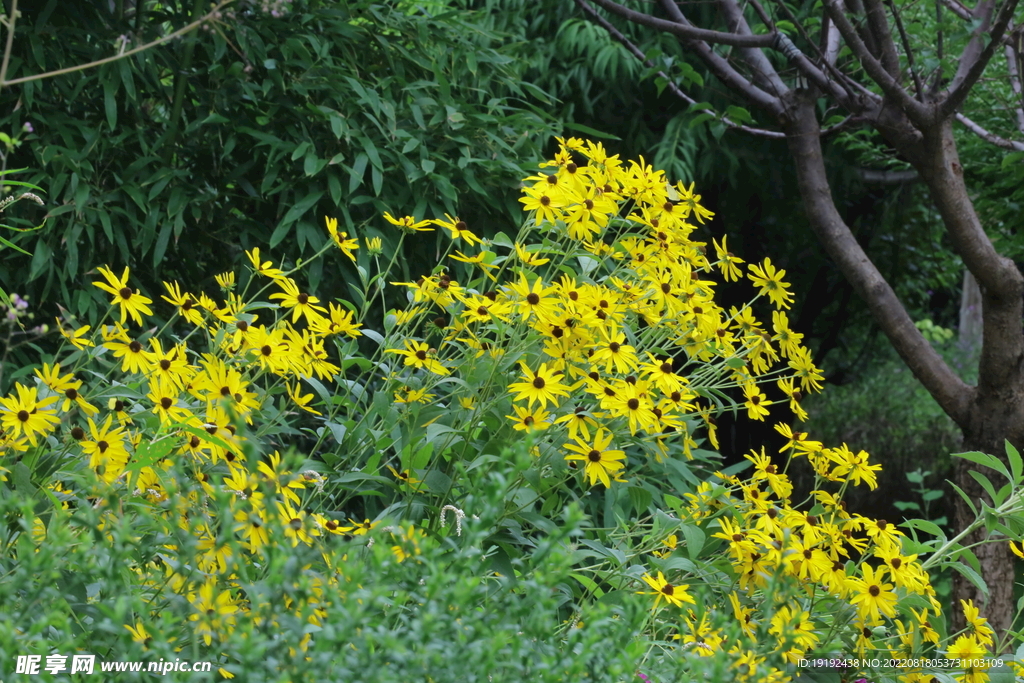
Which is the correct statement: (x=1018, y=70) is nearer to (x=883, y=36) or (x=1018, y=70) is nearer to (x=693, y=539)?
(x=883, y=36)

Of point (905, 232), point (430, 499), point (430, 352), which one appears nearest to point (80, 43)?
point (430, 352)

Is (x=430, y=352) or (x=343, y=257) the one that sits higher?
(x=430, y=352)

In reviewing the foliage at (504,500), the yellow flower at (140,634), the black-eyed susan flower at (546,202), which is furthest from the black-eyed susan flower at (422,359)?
the yellow flower at (140,634)

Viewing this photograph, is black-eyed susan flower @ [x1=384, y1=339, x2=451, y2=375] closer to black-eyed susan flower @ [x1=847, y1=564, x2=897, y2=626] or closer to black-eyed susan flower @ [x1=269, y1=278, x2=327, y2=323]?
black-eyed susan flower @ [x1=269, y1=278, x2=327, y2=323]

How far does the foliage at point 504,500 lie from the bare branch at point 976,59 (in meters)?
0.67

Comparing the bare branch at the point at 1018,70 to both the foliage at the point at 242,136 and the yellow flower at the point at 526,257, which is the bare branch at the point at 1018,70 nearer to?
the foliage at the point at 242,136

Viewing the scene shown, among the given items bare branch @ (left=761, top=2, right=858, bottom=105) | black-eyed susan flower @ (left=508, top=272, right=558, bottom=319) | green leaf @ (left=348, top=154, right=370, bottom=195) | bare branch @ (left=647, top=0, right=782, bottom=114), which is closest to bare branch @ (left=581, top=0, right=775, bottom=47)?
bare branch @ (left=761, top=2, right=858, bottom=105)

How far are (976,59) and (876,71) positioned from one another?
214 mm

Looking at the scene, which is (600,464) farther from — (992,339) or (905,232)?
(905,232)

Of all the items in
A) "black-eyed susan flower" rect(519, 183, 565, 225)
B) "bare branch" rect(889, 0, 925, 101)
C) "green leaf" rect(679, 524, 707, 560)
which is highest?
"bare branch" rect(889, 0, 925, 101)

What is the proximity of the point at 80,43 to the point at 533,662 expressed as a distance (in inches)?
74.7

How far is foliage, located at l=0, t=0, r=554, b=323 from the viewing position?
1.96 meters

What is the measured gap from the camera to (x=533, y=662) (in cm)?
73

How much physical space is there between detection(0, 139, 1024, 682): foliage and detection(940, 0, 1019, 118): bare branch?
67 centimetres
